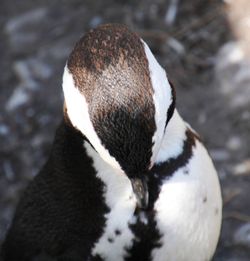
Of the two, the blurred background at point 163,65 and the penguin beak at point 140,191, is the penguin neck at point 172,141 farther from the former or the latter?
the blurred background at point 163,65

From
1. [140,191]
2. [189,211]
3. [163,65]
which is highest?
[163,65]

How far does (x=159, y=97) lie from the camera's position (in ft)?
6.24

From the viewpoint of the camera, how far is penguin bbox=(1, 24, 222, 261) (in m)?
1.87

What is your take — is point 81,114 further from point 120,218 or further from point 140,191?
point 120,218

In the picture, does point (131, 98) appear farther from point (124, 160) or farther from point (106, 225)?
point (106, 225)

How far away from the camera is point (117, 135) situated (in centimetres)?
185

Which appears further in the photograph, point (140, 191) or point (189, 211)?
point (189, 211)

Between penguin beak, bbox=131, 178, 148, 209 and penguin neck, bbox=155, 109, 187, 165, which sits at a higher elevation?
penguin neck, bbox=155, 109, 187, 165

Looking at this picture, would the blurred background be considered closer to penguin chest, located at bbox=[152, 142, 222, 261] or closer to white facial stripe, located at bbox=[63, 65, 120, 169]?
penguin chest, located at bbox=[152, 142, 222, 261]

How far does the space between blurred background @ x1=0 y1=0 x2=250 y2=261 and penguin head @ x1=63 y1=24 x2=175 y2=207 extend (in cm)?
94

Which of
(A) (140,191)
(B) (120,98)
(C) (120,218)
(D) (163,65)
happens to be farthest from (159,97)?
(D) (163,65)

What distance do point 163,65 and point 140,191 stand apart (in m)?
1.28

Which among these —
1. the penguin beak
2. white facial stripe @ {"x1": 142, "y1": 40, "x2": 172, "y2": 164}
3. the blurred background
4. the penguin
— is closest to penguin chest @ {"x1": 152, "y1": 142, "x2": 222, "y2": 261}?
the penguin

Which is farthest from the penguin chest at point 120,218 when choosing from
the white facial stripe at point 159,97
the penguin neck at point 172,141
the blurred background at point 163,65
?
the blurred background at point 163,65
